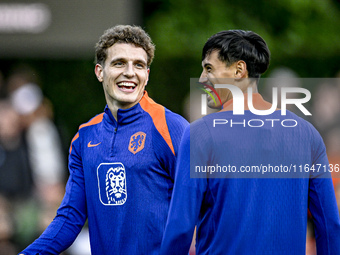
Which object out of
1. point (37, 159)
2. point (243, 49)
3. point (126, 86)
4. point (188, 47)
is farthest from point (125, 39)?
point (188, 47)

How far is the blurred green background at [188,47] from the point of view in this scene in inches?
425

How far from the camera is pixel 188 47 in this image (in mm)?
12289

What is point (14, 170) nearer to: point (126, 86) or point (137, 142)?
point (126, 86)

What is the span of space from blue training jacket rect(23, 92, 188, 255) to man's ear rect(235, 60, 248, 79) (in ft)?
2.73

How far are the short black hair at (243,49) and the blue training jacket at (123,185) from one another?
84 centimetres

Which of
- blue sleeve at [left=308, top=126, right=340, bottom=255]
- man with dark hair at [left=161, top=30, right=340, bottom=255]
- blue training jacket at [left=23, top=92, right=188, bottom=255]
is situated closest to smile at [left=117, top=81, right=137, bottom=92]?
blue training jacket at [left=23, top=92, right=188, bottom=255]

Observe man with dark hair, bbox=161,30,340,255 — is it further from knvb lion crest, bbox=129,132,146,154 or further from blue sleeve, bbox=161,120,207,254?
knvb lion crest, bbox=129,132,146,154

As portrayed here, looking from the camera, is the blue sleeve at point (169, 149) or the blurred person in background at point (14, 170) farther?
the blurred person in background at point (14, 170)

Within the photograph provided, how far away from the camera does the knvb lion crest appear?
4602 mm

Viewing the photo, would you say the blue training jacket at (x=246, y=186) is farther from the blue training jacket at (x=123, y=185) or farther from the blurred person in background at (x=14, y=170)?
the blurred person in background at (x=14, y=170)

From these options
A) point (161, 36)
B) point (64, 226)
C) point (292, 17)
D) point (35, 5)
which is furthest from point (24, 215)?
point (292, 17)

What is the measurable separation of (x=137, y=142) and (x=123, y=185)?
309mm

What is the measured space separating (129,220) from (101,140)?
0.62m

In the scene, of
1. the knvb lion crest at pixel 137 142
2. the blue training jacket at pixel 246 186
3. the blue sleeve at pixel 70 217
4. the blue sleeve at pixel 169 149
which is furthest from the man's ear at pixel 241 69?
the blue sleeve at pixel 70 217
